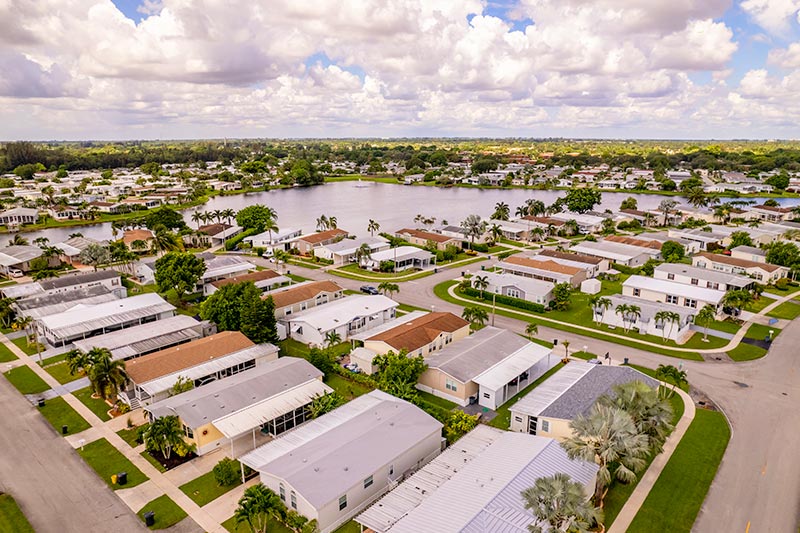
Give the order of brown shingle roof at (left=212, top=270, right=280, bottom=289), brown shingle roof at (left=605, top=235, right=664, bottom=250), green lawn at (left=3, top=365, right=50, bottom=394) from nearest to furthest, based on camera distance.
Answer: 1. green lawn at (left=3, top=365, right=50, bottom=394)
2. brown shingle roof at (left=212, top=270, right=280, bottom=289)
3. brown shingle roof at (left=605, top=235, right=664, bottom=250)

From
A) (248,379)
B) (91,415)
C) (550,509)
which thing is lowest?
(91,415)

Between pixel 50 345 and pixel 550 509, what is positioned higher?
pixel 550 509

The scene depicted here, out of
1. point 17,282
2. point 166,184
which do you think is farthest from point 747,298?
point 166,184

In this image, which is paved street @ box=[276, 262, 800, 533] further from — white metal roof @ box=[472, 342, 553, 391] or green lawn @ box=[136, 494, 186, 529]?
green lawn @ box=[136, 494, 186, 529]

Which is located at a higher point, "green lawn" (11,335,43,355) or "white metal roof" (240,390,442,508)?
"white metal roof" (240,390,442,508)

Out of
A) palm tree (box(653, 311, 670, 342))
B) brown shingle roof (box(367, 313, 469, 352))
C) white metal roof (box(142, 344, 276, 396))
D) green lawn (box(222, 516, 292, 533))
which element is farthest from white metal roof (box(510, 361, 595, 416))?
white metal roof (box(142, 344, 276, 396))

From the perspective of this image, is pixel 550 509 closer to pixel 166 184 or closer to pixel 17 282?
pixel 17 282

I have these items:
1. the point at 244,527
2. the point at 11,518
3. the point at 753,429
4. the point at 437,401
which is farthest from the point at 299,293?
the point at 753,429
